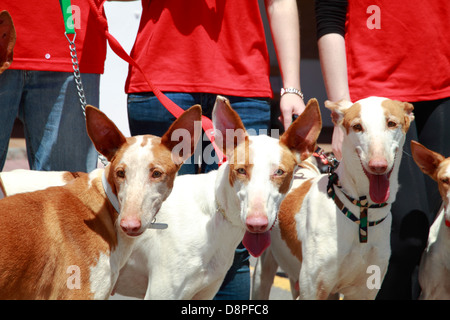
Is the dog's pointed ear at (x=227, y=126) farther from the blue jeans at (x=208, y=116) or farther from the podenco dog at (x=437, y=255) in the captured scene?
the podenco dog at (x=437, y=255)

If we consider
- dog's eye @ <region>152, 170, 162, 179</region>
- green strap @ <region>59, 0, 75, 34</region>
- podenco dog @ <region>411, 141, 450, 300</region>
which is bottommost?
podenco dog @ <region>411, 141, 450, 300</region>

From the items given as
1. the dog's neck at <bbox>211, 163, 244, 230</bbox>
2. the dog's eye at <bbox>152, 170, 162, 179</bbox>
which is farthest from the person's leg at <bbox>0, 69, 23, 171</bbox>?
the dog's neck at <bbox>211, 163, 244, 230</bbox>

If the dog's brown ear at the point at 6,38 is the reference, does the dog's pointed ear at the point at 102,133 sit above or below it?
below

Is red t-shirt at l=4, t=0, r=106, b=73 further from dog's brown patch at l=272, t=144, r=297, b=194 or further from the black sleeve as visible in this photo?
the black sleeve

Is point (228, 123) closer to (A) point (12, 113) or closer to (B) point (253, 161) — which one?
(B) point (253, 161)

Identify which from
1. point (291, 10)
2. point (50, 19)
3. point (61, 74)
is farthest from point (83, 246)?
point (291, 10)

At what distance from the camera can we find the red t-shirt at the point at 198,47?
11.1 feet

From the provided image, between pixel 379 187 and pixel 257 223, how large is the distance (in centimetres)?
87

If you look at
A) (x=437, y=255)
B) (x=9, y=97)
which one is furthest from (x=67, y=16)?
(x=437, y=255)

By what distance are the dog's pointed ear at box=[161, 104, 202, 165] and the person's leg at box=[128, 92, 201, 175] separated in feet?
1.36

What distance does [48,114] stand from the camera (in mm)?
3367

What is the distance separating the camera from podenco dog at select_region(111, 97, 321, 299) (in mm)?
2947

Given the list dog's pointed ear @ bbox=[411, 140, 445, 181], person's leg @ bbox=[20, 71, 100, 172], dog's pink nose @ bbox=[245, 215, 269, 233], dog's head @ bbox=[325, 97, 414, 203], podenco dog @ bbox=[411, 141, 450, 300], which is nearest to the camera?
dog's pink nose @ bbox=[245, 215, 269, 233]

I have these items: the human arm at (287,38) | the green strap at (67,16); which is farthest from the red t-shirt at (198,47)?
the green strap at (67,16)
